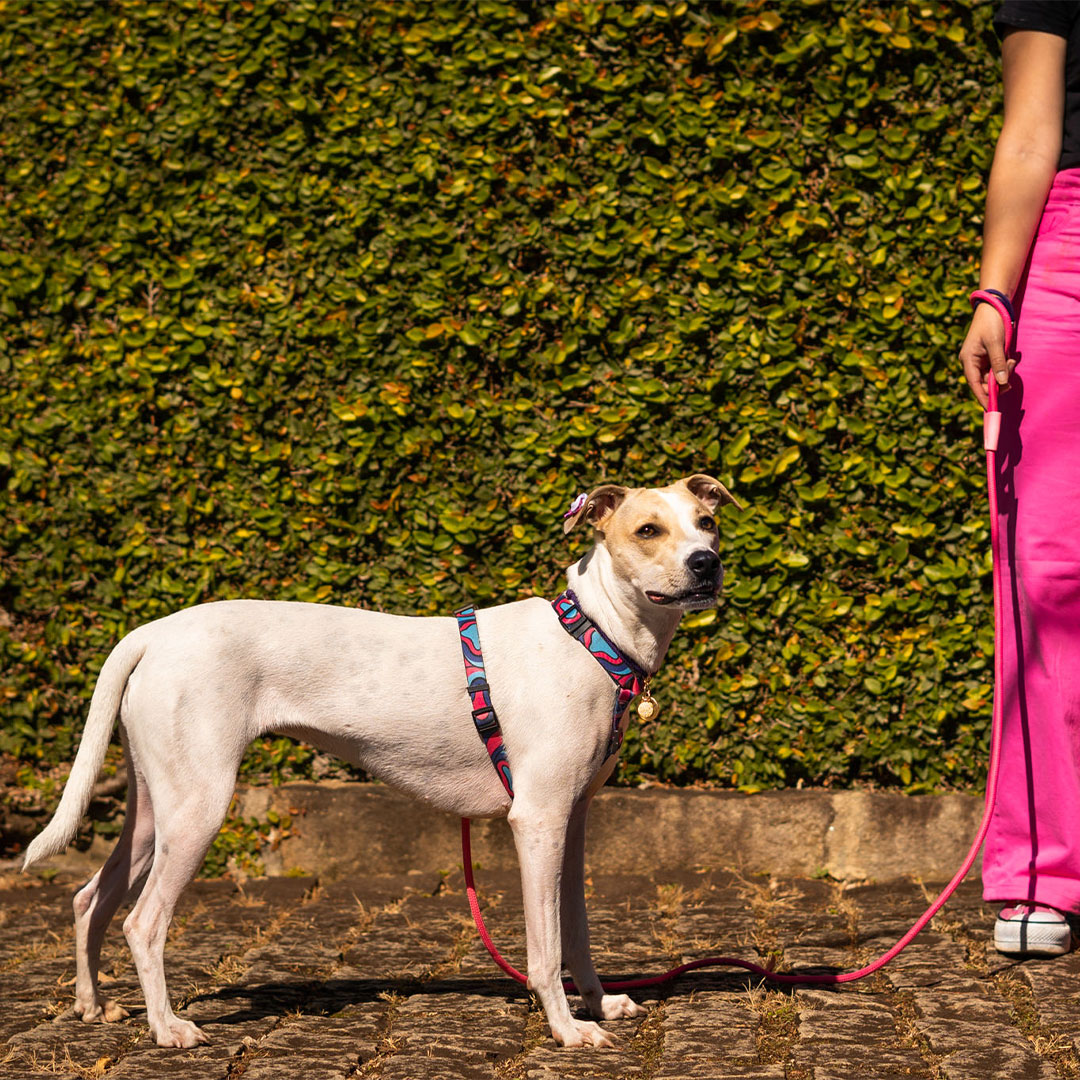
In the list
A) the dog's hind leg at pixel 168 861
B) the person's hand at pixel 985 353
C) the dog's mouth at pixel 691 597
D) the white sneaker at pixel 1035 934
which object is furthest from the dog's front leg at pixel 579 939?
the person's hand at pixel 985 353

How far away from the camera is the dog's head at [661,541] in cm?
343

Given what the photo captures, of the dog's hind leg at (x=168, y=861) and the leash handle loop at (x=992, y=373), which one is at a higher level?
the leash handle loop at (x=992, y=373)

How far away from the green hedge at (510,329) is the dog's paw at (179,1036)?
2179mm

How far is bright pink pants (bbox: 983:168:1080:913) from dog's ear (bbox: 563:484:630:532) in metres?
1.31

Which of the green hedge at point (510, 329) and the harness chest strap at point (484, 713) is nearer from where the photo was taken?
the harness chest strap at point (484, 713)

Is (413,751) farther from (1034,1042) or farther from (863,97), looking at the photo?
(863,97)

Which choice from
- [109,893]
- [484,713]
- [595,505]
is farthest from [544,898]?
[109,893]

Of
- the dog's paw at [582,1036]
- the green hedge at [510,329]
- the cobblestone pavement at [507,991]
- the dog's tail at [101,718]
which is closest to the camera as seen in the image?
the cobblestone pavement at [507,991]

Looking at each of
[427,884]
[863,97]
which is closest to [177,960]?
[427,884]

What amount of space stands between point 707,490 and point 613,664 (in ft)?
2.76

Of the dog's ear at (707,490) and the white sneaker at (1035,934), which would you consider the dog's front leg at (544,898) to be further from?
the white sneaker at (1035,934)

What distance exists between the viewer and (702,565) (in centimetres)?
341

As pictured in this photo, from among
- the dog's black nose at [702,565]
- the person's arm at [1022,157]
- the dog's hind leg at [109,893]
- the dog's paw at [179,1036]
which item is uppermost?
the person's arm at [1022,157]

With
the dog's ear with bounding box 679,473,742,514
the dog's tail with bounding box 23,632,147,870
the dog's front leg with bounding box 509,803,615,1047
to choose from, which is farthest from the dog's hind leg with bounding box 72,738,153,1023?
the dog's ear with bounding box 679,473,742,514
